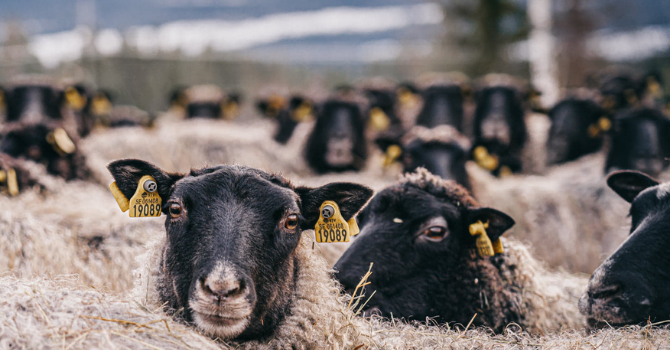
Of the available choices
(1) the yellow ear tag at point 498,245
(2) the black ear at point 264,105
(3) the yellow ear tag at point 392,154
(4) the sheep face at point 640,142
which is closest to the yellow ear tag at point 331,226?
(1) the yellow ear tag at point 498,245

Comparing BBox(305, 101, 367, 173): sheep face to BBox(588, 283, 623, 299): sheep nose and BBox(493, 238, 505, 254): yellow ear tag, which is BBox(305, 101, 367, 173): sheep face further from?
BBox(588, 283, 623, 299): sheep nose

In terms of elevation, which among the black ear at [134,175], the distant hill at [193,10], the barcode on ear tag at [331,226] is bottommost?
the barcode on ear tag at [331,226]

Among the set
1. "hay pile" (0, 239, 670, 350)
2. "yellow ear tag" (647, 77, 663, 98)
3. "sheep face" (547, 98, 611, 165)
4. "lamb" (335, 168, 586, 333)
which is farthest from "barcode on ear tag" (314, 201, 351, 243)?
"yellow ear tag" (647, 77, 663, 98)

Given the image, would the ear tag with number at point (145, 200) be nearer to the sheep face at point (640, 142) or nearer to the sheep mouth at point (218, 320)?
the sheep mouth at point (218, 320)

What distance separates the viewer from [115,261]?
16.0 ft

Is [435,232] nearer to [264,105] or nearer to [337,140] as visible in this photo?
[337,140]

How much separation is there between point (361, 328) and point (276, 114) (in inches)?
496

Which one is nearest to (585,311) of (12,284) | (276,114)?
(12,284)

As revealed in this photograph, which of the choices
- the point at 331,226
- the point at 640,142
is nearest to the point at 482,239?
the point at 331,226

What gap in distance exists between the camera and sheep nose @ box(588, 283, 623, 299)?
11.6 ft

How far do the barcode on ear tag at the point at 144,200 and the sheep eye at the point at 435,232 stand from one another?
5.89 ft

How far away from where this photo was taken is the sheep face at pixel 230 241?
2.78 meters

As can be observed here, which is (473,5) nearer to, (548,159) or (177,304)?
(548,159)

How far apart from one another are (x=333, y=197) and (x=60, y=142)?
4857 millimetres
